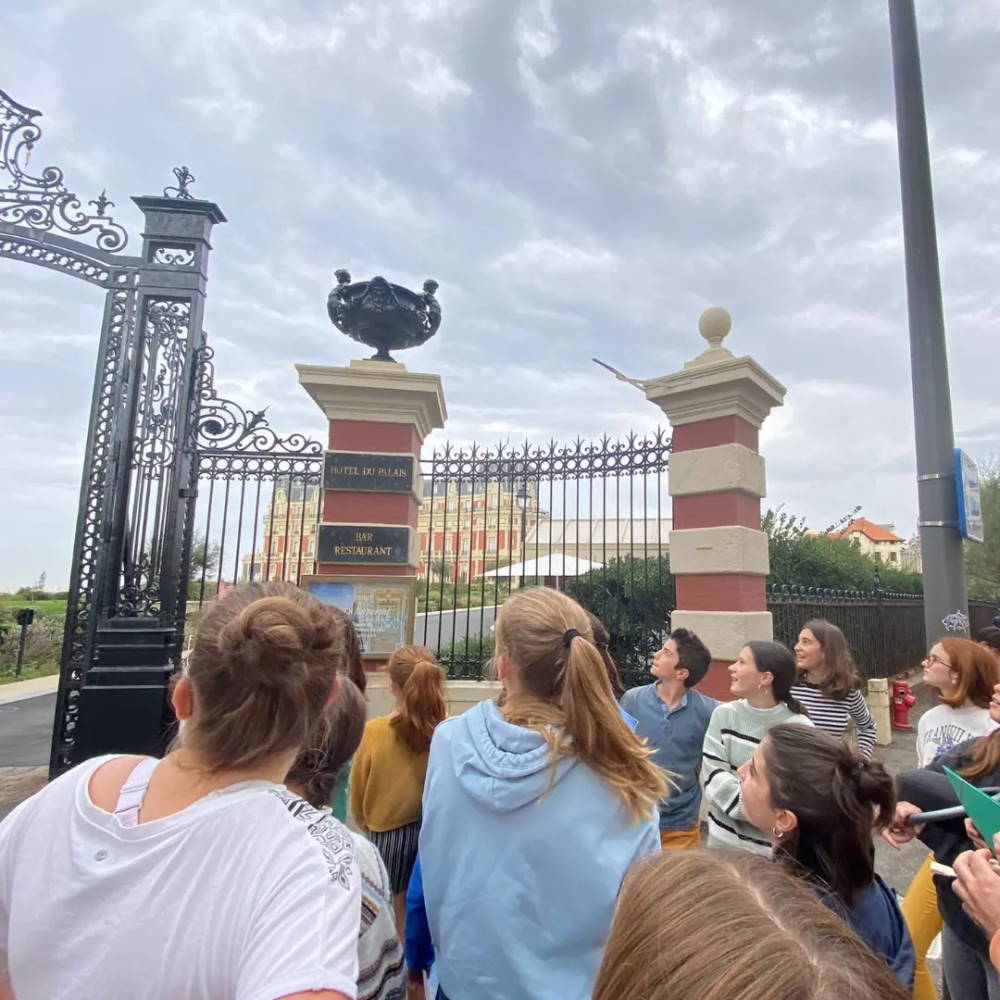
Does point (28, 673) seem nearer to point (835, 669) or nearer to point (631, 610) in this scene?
point (631, 610)

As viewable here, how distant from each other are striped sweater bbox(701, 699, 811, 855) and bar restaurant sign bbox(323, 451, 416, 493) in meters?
3.90

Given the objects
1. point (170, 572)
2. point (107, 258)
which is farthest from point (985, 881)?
point (107, 258)

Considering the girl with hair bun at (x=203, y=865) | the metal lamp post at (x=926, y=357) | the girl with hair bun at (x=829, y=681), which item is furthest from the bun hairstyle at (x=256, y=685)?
the metal lamp post at (x=926, y=357)

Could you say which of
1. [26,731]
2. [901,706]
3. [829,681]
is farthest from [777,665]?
[26,731]

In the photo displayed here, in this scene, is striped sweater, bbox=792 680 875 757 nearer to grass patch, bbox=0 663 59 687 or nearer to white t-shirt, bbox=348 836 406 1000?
white t-shirt, bbox=348 836 406 1000

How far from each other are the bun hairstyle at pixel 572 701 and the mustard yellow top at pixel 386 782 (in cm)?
117

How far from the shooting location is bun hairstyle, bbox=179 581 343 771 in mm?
1194

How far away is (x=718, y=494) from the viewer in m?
5.55

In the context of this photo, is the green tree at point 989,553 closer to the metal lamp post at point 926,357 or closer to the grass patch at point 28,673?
the metal lamp post at point 926,357

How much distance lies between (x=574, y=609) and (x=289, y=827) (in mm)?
1017

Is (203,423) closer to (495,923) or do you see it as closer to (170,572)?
(170,572)

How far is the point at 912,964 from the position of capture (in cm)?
156

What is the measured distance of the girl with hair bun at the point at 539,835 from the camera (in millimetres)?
1515

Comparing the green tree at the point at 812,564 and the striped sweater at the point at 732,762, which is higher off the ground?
the green tree at the point at 812,564
